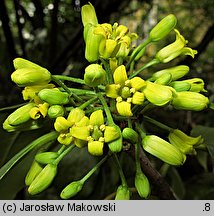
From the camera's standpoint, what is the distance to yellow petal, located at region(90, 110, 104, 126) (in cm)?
71

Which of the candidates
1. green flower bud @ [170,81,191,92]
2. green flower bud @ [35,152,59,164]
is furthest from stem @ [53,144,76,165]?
green flower bud @ [170,81,191,92]

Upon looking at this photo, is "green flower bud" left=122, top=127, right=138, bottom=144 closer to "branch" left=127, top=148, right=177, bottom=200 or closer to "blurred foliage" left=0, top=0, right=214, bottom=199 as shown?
"branch" left=127, top=148, right=177, bottom=200

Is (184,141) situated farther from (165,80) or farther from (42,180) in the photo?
(42,180)

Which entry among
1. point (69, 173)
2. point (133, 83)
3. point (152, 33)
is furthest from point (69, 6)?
point (133, 83)

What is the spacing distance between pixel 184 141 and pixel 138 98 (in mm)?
149

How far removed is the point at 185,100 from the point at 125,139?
13 cm

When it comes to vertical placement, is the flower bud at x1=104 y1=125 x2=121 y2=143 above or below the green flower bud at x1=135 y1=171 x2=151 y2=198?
above

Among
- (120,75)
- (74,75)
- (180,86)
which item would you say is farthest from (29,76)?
(74,75)

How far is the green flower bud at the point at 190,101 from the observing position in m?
0.75

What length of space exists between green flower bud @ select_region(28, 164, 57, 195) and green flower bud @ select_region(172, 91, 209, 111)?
260 millimetres

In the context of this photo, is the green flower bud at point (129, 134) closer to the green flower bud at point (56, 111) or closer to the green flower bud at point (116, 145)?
the green flower bud at point (116, 145)

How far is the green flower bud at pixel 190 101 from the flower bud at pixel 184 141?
72 millimetres

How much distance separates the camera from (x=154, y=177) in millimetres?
810
